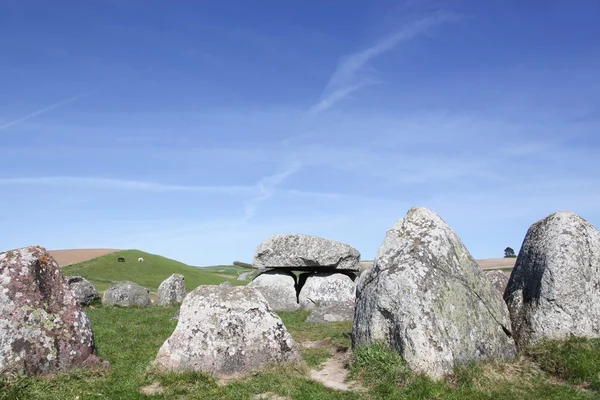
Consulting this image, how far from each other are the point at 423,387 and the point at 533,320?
4.30m

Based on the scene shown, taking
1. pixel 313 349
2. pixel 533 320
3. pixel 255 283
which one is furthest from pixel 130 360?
pixel 255 283

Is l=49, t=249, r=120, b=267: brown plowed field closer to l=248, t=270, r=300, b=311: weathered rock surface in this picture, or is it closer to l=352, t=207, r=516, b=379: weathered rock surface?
l=248, t=270, r=300, b=311: weathered rock surface

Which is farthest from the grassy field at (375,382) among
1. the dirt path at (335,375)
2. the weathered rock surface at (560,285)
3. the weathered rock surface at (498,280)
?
the weathered rock surface at (498,280)

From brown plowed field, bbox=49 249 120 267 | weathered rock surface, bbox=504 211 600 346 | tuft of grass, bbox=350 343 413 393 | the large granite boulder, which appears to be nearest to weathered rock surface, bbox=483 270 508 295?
weathered rock surface, bbox=504 211 600 346

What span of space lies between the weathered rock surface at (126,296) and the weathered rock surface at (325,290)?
31.1ft

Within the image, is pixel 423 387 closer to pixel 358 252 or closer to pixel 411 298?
pixel 411 298

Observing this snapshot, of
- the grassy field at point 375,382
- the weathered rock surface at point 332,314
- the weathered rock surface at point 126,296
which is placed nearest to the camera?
the grassy field at point 375,382

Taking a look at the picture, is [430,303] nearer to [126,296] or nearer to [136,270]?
[126,296]

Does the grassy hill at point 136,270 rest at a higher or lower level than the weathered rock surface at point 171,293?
higher

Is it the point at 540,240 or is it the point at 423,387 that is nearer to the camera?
the point at 423,387

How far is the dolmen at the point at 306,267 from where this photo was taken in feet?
102

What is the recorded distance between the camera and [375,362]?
11484 millimetres

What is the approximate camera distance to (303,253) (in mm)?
31719

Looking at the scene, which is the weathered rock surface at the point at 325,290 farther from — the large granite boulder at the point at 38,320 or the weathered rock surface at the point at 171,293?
the large granite boulder at the point at 38,320
